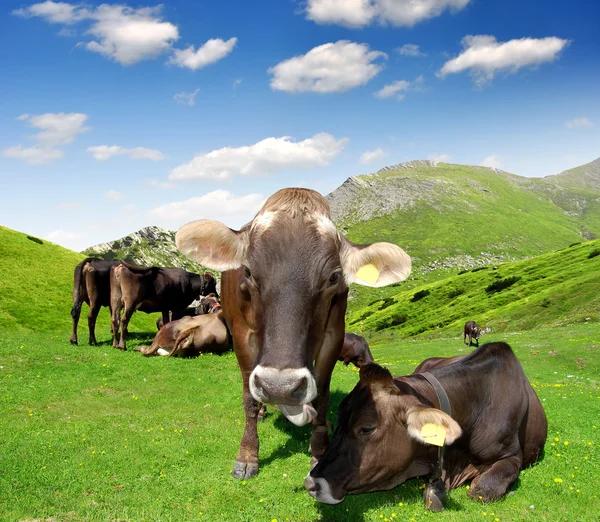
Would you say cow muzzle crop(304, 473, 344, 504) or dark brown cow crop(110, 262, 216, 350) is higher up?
dark brown cow crop(110, 262, 216, 350)

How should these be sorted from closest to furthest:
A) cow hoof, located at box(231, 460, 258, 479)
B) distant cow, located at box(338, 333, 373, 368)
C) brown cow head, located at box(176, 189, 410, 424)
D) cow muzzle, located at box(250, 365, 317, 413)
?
cow muzzle, located at box(250, 365, 317, 413), brown cow head, located at box(176, 189, 410, 424), cow hoof, located at box(231, 460, 258, 479), distant cow, located at box(338, 333, 373, 368)

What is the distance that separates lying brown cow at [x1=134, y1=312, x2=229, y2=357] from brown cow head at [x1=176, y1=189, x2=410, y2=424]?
1329cm

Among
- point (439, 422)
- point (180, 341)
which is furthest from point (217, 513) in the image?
point (180, 341)

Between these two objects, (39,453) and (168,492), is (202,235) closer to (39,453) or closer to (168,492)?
(168,492)

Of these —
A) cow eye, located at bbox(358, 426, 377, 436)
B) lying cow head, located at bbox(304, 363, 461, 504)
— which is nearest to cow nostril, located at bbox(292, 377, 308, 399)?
lying cow head, located at bbox(304, 363, 461, 504)

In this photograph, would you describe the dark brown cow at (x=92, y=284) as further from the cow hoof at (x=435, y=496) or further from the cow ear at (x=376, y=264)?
the cow hoof at (x=435, y=496)

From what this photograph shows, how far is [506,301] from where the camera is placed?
73.4 metres

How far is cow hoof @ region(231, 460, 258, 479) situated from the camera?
729 cm

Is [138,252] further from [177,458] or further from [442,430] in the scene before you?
[442,430]

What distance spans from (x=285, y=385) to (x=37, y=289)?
3335 centimetres

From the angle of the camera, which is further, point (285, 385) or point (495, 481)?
point (495, 481)

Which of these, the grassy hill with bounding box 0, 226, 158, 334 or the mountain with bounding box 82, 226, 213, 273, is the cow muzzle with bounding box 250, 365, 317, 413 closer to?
the grassy hill with bounding box 0, 226, 158, 334

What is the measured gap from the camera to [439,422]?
5.17 metres

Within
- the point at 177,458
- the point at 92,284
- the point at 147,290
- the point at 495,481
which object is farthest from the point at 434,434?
the point at 92,284
